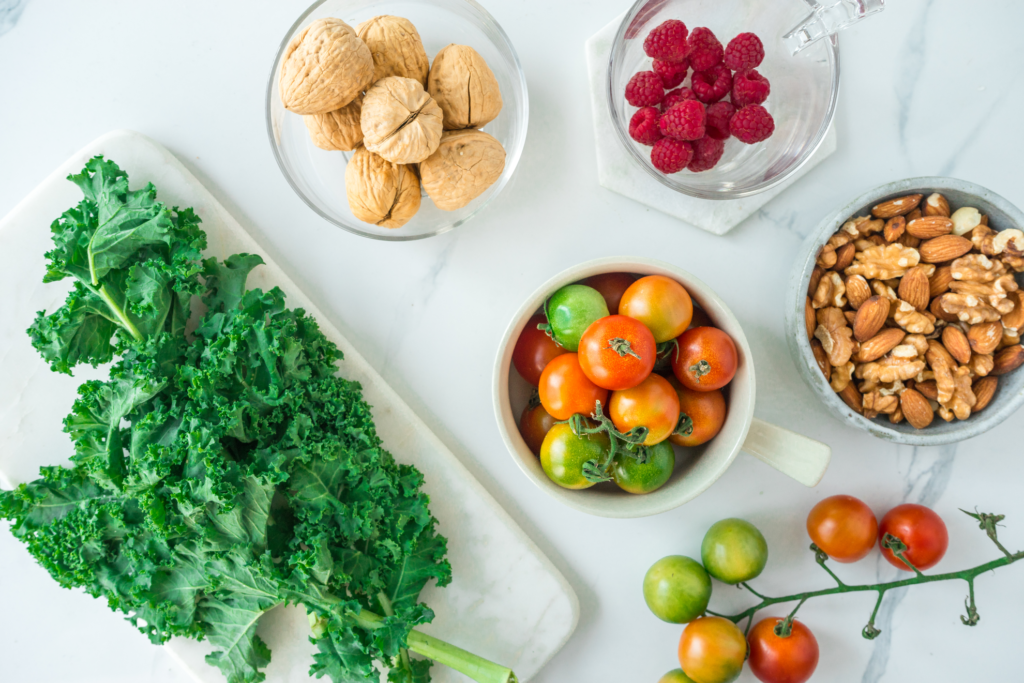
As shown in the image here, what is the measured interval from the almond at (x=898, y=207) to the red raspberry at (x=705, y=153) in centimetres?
25

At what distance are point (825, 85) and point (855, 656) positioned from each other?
3.02 feet

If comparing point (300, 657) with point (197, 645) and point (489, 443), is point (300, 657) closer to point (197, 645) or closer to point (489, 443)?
point (197, 645)

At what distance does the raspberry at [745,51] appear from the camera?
0.83 meters

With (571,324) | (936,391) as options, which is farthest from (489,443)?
(936,391)

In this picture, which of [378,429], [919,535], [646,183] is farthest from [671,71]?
[919,535]

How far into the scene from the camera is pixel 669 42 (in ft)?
2.74

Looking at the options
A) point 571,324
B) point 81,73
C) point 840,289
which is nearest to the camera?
point 571,324

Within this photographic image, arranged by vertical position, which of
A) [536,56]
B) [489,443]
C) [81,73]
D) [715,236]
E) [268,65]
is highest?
[81,73]

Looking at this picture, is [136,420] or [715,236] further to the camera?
[715,236]

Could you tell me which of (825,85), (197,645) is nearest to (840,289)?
(825,85)

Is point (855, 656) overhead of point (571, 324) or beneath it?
beneath

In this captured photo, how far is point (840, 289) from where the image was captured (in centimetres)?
90

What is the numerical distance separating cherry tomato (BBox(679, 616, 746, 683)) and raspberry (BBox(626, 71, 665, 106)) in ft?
2.56

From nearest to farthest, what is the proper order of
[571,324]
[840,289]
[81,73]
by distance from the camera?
[571,324]
[840,289]
[81,73]
